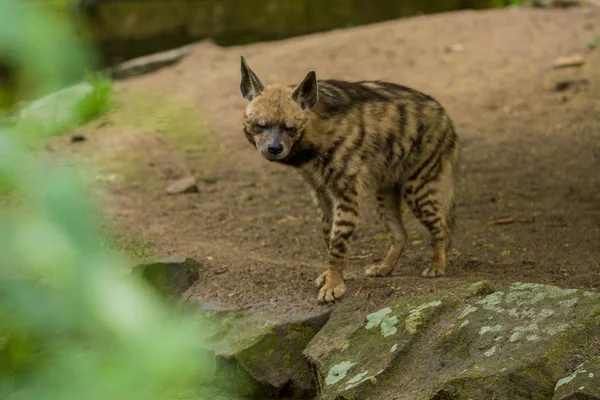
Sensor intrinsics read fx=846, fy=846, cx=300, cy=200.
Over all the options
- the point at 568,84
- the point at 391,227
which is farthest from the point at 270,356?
the point at 568,84

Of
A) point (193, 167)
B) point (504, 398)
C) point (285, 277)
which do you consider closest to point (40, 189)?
point (504, 398)

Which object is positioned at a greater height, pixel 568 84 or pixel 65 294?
pixel 65 294

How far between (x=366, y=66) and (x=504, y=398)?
763 centimetres

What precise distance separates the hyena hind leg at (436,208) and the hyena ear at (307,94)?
2.84ft

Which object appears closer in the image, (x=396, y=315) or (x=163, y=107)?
(x=163, y=107)

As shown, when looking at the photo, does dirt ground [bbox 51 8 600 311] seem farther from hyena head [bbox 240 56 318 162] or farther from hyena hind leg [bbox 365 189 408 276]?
hyena head [bbox 240 56 318 162]

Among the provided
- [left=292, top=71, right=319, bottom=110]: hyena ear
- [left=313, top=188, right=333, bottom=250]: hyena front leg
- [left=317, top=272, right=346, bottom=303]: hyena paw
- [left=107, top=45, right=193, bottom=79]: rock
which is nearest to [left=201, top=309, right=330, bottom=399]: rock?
[left=317, top=272, right=346, bottom=303]: hyena paw

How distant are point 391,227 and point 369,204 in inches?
71.9

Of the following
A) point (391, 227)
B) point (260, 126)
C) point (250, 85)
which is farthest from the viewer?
point (391, 227)

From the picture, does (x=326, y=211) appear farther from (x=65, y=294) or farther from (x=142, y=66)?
(x=142, y=66)

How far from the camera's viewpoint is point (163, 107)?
2.82m

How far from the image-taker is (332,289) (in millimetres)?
4633

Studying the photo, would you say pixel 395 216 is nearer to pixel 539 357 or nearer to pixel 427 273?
pixel 427 273

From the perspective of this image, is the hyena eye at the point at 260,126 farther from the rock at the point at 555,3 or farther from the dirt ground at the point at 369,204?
the rock at the point at 555,3
